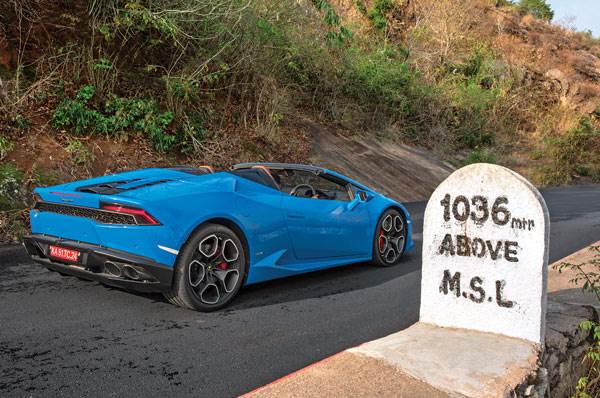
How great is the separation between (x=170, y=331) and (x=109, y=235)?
921 millimetres

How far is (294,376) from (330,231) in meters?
3.33

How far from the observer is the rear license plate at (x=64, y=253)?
4777mm

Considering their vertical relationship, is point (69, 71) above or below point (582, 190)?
above

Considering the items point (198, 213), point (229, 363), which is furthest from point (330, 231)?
point (229, 363)

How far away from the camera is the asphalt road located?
3564 millimetres

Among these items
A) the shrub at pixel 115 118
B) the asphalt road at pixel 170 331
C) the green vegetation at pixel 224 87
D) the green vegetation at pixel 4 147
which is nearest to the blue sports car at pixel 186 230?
the asphalt road at pixel 170 331

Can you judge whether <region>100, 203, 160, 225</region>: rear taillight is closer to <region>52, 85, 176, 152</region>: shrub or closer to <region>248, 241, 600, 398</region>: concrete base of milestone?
<region>248, 241, 600, 398</region>: concrete base of milestone

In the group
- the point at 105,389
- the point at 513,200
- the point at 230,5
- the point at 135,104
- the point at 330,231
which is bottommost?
the point at 105,389

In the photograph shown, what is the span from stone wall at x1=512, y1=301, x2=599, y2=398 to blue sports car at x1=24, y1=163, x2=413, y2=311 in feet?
8.26

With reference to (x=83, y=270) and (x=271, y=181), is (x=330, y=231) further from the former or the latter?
(x=83, y=270)

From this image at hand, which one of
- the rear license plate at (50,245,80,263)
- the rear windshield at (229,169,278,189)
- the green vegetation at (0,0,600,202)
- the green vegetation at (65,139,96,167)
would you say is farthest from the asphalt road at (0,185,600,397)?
the green vegetation at (0,0,600,202)

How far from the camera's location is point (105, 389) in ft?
11.2

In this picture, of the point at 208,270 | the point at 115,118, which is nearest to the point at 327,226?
the point at 208,270

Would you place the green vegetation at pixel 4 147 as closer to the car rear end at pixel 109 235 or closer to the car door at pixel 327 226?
the car rear end at pixel 109 235
